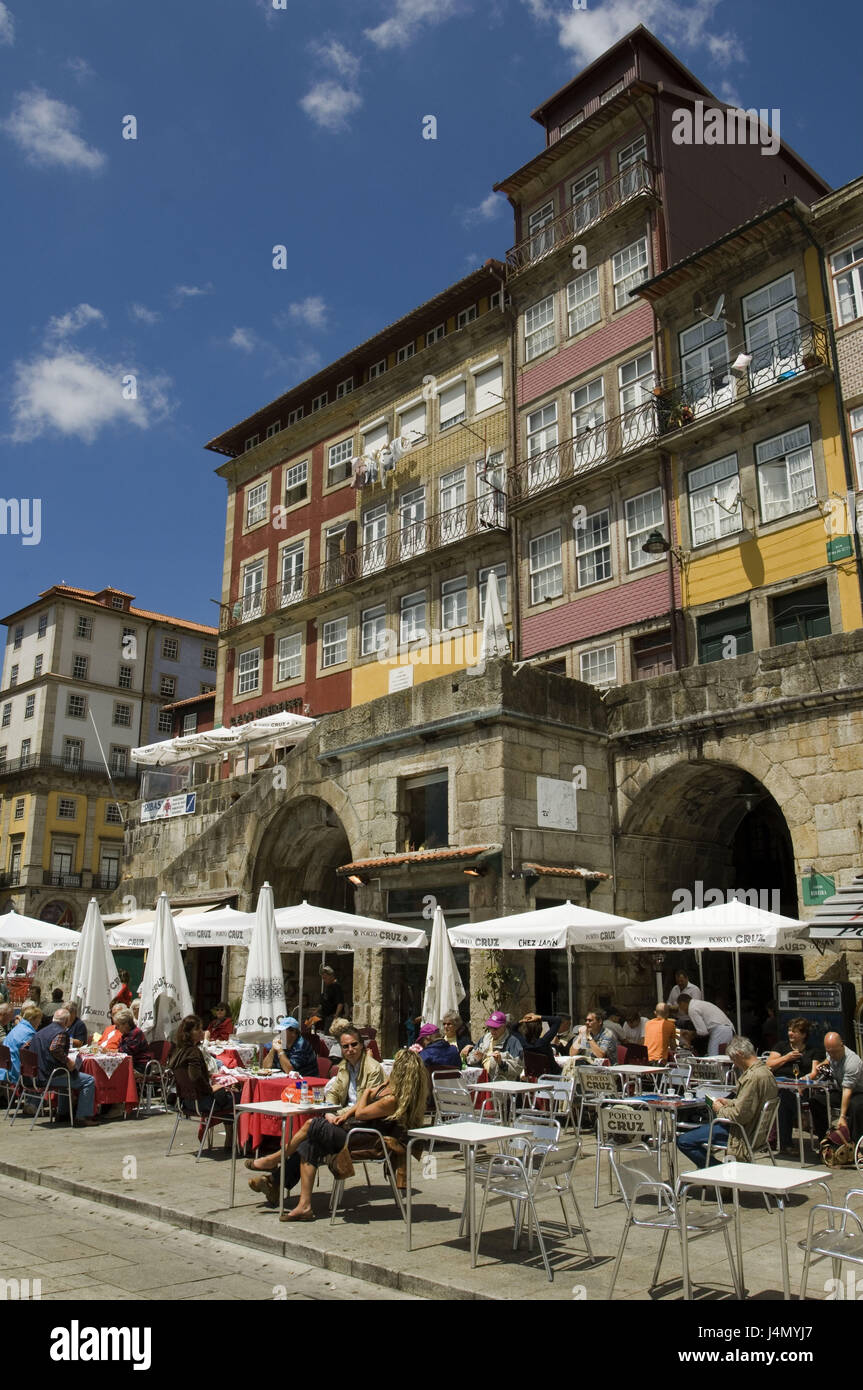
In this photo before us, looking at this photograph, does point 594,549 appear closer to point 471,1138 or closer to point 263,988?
point 263,988

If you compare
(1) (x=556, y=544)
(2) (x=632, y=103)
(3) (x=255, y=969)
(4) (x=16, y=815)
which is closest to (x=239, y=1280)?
(3) (x=255, y=969)

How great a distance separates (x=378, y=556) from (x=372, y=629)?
79.5 inches

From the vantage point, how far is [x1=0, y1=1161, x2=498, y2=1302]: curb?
602 cm

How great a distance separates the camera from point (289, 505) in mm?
33969

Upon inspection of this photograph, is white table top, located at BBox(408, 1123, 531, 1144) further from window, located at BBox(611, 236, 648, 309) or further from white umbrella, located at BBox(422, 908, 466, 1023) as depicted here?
window, located at BBox(611, 236, 648, 309)

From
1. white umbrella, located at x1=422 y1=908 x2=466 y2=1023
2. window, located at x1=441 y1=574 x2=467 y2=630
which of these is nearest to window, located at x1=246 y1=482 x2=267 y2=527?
window, located at x1=441 y1=574 x2=467 y2=630

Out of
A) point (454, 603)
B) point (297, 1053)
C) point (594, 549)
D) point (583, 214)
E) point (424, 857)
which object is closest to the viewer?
point (297, 1053)

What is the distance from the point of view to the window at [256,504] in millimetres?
35156

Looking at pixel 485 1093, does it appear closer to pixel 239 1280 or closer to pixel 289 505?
pixel 239 1280

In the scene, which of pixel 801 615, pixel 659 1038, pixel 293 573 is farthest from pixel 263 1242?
pixel 293 573

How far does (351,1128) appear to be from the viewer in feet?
25.9

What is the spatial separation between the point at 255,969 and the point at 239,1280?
19.4ft

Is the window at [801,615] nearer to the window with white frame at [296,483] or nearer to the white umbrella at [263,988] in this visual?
the white umbrella at [263,988]

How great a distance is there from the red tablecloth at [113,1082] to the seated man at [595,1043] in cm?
529
